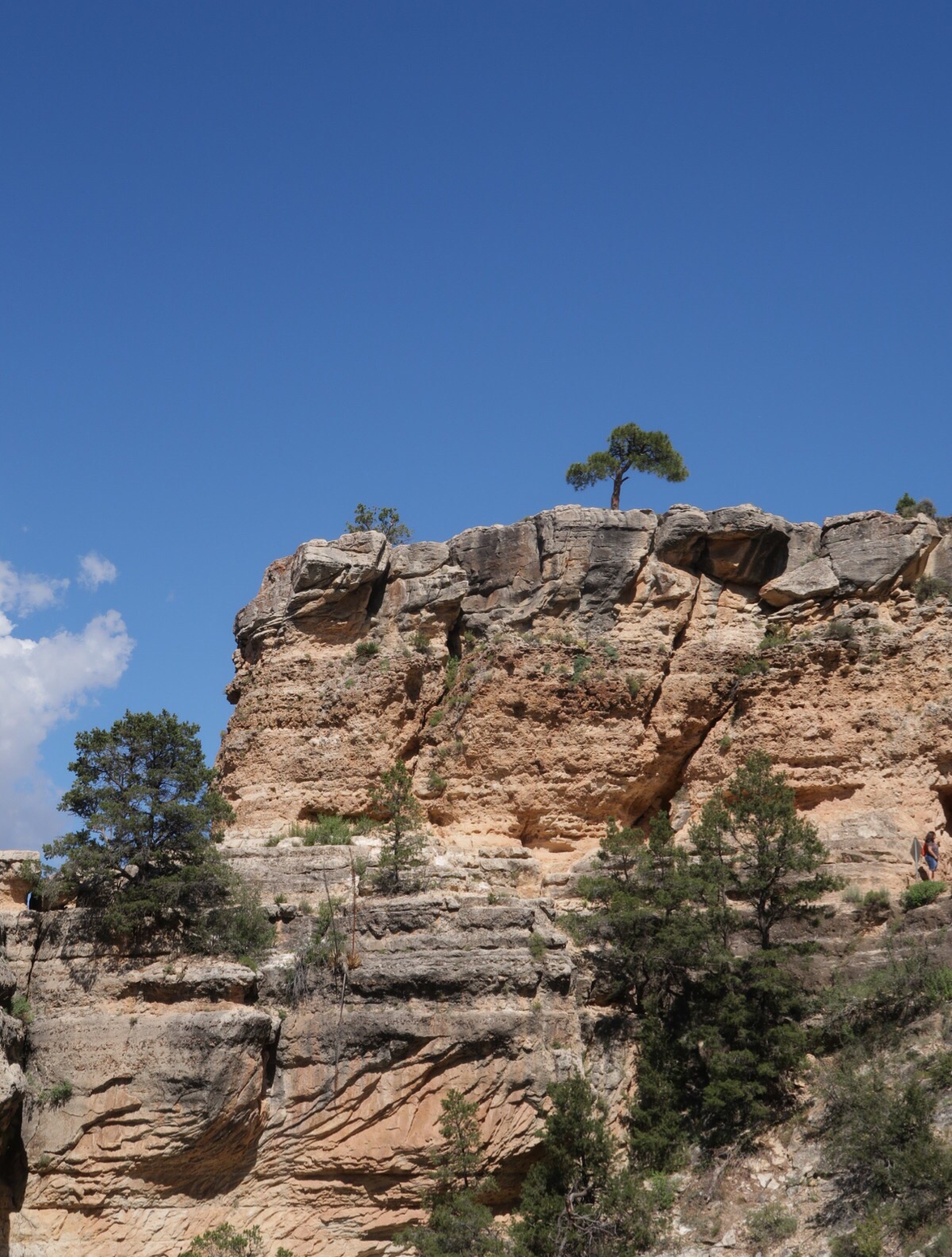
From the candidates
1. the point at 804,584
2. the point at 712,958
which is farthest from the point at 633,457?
the point at 712,958

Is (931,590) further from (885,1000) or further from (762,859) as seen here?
(885,1000)

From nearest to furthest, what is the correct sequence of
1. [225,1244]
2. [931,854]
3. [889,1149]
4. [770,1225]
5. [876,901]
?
[889,1149], [770,1225], [225,1244], [876,901], [931,854]

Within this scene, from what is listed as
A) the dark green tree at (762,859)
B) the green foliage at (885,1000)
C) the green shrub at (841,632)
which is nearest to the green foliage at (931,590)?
the green shrub at (841,632)

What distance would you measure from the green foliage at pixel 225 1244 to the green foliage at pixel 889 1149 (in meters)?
10.2

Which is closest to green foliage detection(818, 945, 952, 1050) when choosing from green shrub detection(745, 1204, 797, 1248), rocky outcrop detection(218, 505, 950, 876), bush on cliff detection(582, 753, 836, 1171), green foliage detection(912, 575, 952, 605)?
bush on cliff detection(582, 753, 836, 1171)

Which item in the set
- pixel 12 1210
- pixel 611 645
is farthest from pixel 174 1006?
pixel 611 645

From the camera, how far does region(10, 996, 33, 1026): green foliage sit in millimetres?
27203

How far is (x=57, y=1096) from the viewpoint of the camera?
85.3 ft

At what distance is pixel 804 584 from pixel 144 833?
661 inches

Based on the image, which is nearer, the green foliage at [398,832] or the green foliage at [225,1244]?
the green foliage at [225,1244]

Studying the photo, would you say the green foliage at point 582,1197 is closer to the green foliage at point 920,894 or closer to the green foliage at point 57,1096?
the green foliage at point 920,894

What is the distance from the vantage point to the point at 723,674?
34.7m

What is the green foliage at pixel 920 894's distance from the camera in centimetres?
2941

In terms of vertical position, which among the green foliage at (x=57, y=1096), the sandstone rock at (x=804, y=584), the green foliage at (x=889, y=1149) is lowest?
the green foliage at (x=889, y=1149)
